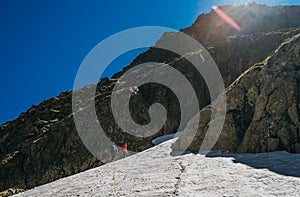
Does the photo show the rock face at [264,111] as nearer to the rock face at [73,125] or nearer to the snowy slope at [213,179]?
the snowy slope at [213,179]

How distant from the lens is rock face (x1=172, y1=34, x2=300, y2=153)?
59.2ft

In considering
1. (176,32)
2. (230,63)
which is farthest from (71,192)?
(176,32)

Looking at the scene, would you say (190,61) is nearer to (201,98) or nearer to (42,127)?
(201,98)

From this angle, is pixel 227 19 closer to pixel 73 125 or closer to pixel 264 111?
pixel 73 125

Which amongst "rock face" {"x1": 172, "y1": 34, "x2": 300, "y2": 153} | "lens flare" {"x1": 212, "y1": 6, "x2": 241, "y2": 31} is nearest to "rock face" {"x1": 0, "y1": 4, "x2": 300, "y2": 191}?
"lens flare" {"x1": 212, "y1": 6, "x2": 241, "y2": 31}

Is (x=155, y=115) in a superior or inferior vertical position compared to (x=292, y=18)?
inferior

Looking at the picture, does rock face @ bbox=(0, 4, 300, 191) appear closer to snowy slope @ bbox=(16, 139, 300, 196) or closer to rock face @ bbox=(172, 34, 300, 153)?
rock face @ bbox=(172, 34, 300, 153)

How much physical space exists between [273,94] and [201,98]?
1167 inches

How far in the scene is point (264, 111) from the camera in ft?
66.2

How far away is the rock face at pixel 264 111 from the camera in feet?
59.2

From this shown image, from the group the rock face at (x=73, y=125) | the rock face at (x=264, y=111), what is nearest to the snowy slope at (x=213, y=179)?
the rock face at (x=264, y=111)

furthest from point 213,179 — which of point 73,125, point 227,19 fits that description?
point 227,19

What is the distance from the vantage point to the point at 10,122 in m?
74.1

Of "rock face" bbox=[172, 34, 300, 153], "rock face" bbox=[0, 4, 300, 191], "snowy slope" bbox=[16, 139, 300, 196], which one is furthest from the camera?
"rock face" bbox=[0, 4, 300, 191]
